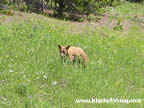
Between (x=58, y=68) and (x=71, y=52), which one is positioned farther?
(x=71, y=52)

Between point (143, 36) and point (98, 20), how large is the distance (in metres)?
3.14

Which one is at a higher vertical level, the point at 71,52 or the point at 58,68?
the point at 71,52

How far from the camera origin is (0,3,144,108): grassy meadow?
599 centimetres

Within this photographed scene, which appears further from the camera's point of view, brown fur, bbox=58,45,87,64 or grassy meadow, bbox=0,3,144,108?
brown fur, bbox=58,45,87,64

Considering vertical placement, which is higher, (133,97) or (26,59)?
(26,59)

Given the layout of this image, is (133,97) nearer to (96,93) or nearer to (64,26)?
(96,93)

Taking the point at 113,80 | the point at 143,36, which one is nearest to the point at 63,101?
the point at 113,80

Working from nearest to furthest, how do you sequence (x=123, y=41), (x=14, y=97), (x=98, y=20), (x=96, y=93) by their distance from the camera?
(x=14, y=97) → (x=96, y=93) → (x=123, y=41) → (x=98, y=20)

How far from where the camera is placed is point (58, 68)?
7.18 metres

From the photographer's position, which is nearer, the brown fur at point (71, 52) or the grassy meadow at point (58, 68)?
the grassy meadow at point (58, 68)

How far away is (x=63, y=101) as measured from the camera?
5938mm

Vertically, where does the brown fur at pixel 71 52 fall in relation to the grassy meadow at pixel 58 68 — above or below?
above

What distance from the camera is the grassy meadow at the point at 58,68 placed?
599cm

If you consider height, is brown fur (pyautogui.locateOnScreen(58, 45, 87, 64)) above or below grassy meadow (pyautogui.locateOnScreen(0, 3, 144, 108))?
above
